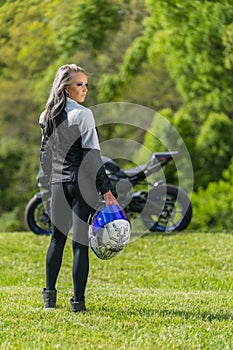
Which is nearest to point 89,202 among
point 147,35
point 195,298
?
point 195,298

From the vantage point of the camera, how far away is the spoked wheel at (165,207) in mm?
11164

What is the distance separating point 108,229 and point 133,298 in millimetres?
1356

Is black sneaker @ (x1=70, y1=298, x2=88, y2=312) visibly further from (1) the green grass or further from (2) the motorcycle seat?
(2) the motorcycle seat

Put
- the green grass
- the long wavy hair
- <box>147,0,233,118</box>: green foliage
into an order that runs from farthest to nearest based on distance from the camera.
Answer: <box>147,0,233,118</box>: green foliage < the long wavy hair < the green grass

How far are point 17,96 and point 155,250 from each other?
18.3 metres

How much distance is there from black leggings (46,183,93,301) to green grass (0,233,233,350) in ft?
0.99

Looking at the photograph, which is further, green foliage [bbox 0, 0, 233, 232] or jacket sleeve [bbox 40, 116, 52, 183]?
green foliage [bbox 0, 0, 233, 232]

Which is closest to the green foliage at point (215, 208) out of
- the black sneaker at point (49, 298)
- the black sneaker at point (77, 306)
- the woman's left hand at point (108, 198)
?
the black sneaker at point (49, 298)

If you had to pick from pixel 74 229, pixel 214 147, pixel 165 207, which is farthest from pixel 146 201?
pixel 214 147

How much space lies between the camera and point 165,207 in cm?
1118

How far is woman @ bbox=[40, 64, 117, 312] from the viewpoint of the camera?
5621 mm

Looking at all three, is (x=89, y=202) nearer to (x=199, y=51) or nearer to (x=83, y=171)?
(x=83, y=171)

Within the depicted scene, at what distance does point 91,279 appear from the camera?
912 cm

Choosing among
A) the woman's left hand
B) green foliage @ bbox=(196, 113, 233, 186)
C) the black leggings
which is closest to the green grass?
the black leggings
